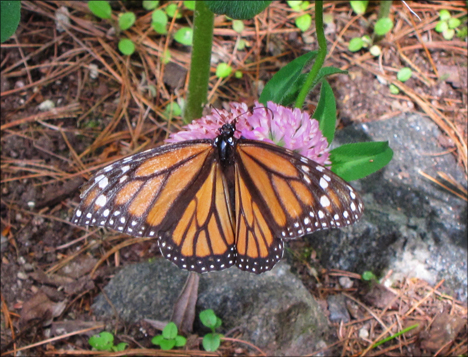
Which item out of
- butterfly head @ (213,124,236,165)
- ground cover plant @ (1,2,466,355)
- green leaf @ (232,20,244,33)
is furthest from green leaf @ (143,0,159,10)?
butterfly head @ (213,124,236,165)

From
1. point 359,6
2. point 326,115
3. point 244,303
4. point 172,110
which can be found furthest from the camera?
point 359,6

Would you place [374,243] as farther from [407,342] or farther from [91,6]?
[91,6]

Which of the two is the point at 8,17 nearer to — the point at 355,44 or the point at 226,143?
the point at 226,143

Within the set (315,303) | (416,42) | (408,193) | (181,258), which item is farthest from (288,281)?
(416,42)

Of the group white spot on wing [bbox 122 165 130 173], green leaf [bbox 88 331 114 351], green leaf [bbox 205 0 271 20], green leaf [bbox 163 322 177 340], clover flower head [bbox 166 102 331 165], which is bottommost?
green leaf [bbox 88 331 114 351]

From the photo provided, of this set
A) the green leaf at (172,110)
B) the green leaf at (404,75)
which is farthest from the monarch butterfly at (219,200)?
the green leaf at (404,75)

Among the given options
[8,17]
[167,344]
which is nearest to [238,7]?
[8,17]

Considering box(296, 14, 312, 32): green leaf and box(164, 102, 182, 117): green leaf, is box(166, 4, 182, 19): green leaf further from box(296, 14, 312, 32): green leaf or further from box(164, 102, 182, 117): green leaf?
box(296, 14, 312, 32): green leaf
